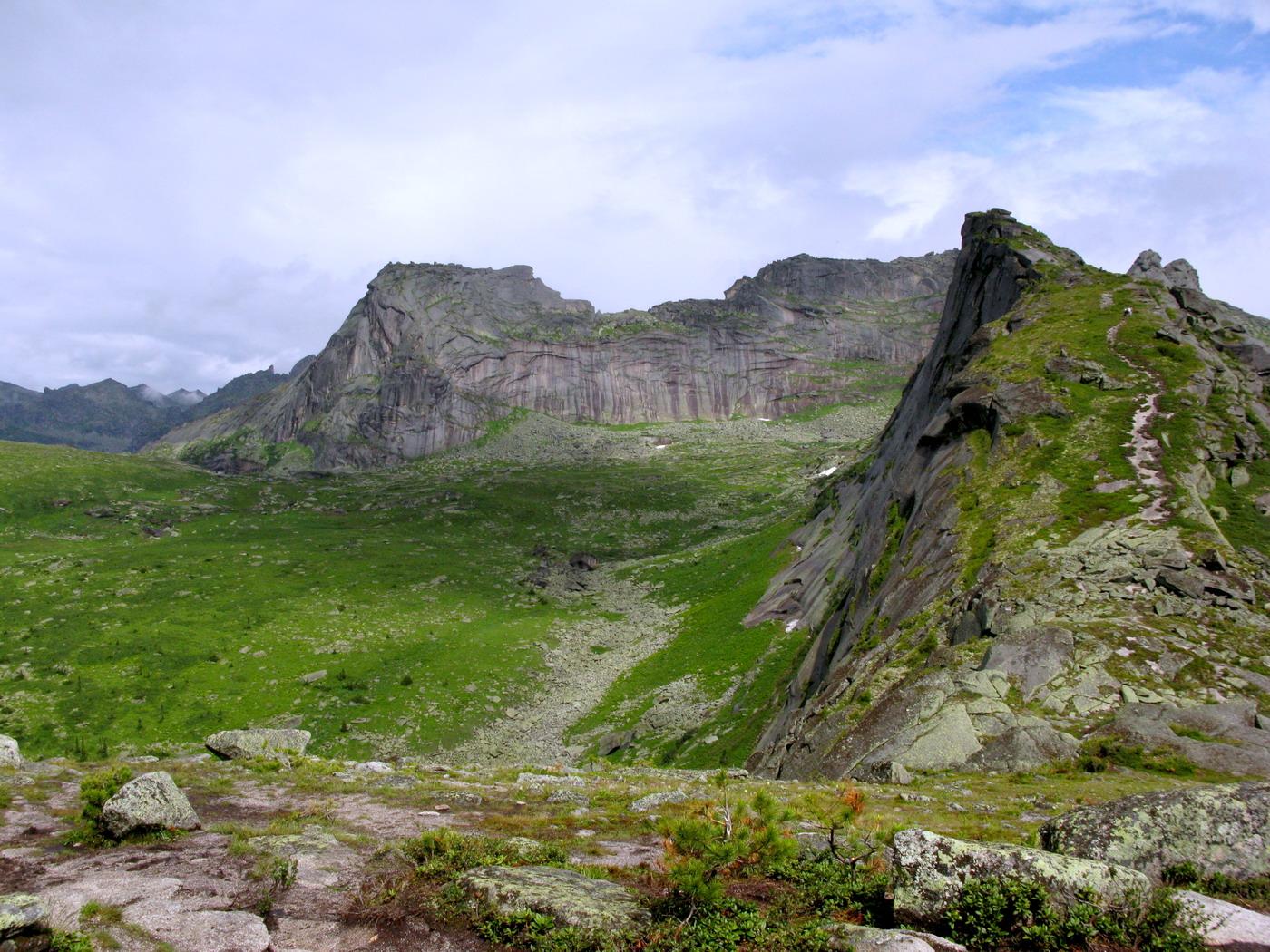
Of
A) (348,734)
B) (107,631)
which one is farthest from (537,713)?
(107,631)

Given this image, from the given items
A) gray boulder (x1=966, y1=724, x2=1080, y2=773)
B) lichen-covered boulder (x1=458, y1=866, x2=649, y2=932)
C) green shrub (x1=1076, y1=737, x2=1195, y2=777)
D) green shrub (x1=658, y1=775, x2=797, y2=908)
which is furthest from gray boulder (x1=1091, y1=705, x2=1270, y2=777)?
lichen-covered boulder (x1=458, y1=866, x2=649, y2=932)

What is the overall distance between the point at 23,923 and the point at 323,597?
79.4 m

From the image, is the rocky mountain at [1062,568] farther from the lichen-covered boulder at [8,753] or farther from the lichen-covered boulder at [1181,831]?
the lichen-covered boulder at [8,753]

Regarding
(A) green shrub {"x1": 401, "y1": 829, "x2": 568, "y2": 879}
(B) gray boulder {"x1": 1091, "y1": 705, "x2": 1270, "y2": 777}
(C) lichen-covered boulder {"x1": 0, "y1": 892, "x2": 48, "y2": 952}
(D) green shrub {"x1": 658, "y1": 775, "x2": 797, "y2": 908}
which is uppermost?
(C) lichen-covered boulder {"x1": 0, "y1": 892, "x2": 48, "y2": 952}

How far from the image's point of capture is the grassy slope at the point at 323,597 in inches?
1972

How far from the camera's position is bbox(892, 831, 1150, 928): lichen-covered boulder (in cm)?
825

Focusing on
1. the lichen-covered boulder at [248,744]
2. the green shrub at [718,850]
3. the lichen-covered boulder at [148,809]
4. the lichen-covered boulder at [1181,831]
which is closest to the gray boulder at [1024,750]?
the lichen-covered boulder at [1181,831]

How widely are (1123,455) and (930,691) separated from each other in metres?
19.0

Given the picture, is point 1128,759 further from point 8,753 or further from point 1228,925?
point 8,753

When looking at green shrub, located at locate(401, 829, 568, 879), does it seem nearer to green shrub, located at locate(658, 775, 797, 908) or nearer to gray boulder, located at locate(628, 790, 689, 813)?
green shrub, located at locate(658, 775, 797, 908)

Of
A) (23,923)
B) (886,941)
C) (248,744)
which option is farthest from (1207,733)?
(248,744)

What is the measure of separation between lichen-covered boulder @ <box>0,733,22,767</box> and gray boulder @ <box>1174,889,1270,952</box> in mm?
27731

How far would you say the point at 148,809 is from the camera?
13.5 metres

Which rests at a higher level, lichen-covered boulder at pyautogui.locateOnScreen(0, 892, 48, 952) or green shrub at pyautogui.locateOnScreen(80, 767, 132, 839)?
lichen-covered boulder at pyautogui.locateOnScreen(0, 892, 48, 952)
